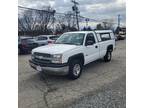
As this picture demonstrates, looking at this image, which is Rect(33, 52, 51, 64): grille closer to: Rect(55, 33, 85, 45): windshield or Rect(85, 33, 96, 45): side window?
Rect(55, 33, 85, 45): windshield

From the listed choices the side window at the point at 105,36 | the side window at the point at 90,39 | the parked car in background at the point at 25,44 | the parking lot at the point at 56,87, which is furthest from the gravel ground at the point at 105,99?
the parked car in background at the point at 25,44

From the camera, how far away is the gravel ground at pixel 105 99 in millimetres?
3817

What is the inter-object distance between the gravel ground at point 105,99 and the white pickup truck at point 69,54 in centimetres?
132

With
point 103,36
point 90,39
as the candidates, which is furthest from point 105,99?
point 103,36

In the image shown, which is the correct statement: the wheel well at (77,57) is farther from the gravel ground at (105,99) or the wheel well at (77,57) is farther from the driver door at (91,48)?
the gravel ground at (105,99)

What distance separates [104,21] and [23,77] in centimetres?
2949

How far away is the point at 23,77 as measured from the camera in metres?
6.33

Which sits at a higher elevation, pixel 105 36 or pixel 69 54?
pixel 105 36

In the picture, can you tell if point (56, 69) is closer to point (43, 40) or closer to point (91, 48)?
point (91, 48)

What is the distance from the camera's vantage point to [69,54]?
564 centimetres

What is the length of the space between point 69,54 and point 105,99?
203cm

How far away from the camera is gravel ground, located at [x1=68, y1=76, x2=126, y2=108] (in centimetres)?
382
